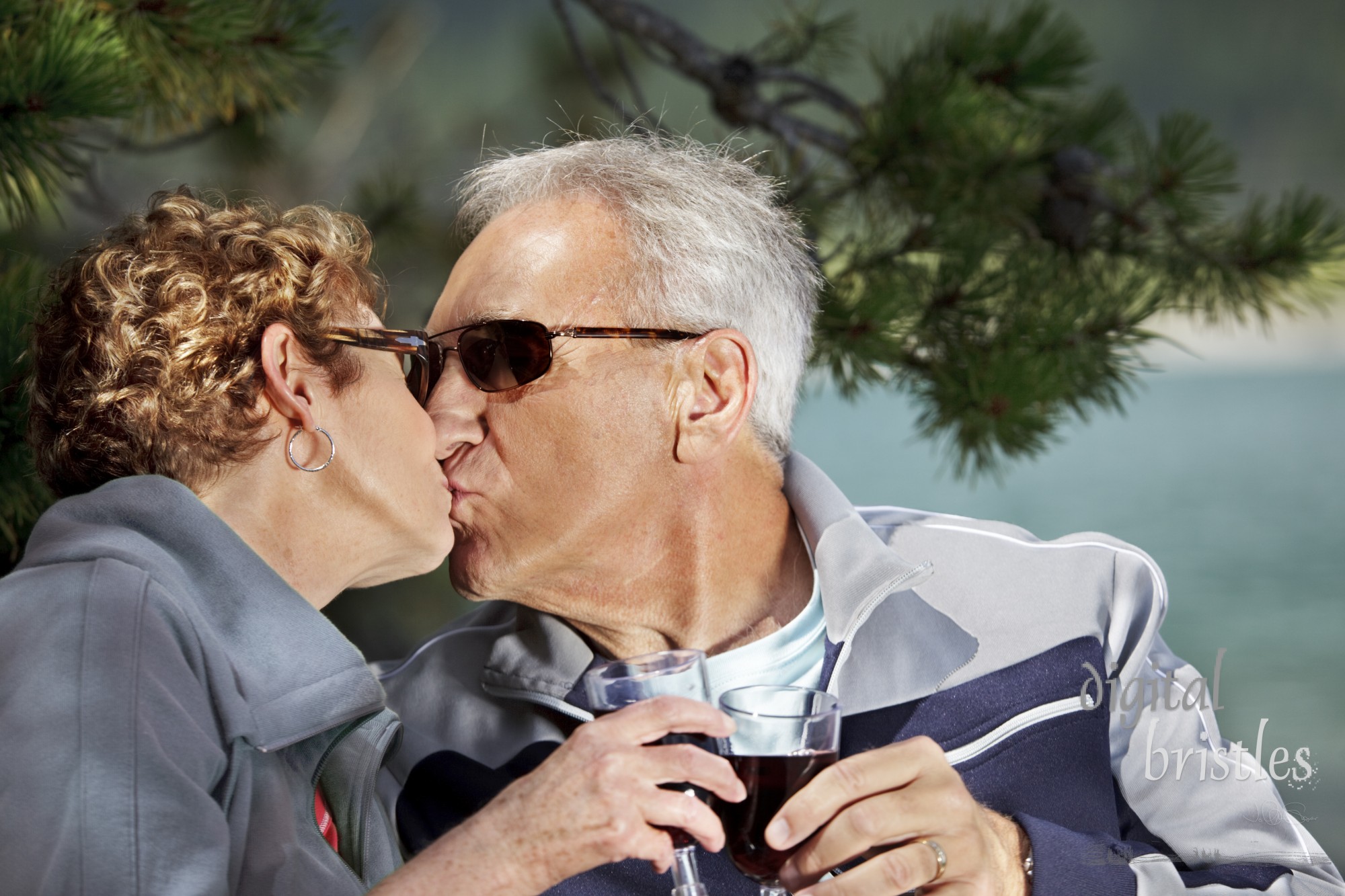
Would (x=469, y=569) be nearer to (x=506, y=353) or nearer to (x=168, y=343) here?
(x=506, y=353)

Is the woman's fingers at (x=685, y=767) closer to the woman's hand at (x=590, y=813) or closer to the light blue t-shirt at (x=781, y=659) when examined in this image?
the woman's hand at (x=590, y=813)

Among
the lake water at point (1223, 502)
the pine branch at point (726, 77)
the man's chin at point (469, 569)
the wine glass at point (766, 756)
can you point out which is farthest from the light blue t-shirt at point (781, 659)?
the lake water at point (1223, 502)

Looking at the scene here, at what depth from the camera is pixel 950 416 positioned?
1628 millimetres

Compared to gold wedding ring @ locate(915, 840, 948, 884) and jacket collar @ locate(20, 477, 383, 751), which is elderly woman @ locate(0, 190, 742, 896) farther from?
gold wedding ring @ locate(915, 840, 948, 884)

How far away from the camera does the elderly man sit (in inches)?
48.8

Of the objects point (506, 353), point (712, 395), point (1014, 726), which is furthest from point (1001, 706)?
point (506, 353)

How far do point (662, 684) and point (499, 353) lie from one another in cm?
51

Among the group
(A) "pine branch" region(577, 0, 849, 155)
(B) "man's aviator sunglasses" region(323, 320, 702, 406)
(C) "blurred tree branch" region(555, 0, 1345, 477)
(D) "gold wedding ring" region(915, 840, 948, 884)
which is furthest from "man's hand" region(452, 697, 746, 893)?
(A) "pine branch" region(577, 0, 849, 155)

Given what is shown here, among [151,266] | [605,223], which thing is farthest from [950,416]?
[151,266]

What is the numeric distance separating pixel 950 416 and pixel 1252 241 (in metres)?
0.53

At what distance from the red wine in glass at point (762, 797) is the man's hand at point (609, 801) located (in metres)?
0.02

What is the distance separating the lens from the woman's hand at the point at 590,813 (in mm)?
786

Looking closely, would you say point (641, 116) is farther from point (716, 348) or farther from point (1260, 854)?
point (1260, 854)

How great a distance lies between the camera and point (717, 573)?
131cm
